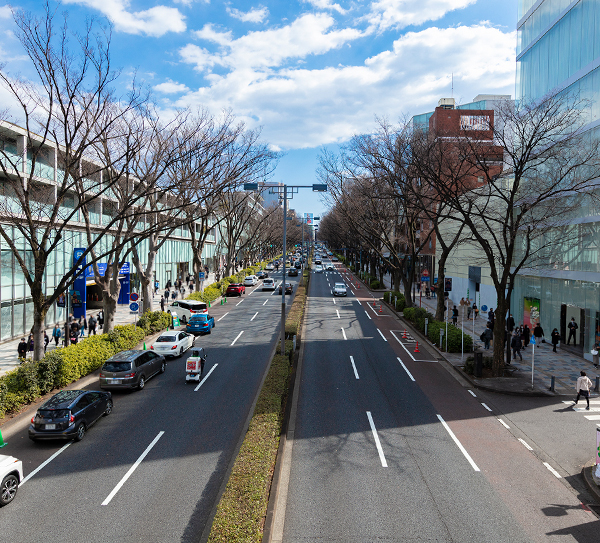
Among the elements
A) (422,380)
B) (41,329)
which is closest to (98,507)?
(41,329)

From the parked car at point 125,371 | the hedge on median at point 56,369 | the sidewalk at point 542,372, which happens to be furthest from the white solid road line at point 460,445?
the hedge on median at point 56,369

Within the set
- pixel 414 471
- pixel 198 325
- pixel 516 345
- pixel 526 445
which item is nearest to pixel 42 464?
pixel 414 471

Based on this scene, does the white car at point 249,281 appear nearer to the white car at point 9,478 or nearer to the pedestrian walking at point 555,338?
the pedestrian walking at point 555,338

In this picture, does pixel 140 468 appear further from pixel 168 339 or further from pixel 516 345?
pixel 516 345

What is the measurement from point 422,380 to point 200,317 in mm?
16445

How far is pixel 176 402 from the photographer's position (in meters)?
17.0

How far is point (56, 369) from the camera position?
57.9 feet

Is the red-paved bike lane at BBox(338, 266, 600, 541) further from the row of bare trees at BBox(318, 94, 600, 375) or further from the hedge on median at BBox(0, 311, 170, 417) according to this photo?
the hedge on median at BBox(0, 311, 170, 417)

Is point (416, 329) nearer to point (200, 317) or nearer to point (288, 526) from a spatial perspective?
point (200, 317)

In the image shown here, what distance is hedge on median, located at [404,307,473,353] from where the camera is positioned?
25.1 m

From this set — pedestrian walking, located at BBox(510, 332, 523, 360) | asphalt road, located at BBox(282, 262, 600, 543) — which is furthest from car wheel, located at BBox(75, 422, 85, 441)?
pedestrian walking, located at BBox(510, 332, 523, 360)

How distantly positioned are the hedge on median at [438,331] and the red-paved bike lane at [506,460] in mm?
2736

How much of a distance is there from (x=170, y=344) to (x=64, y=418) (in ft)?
36.7

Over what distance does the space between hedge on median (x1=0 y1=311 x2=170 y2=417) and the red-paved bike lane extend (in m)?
13.9
